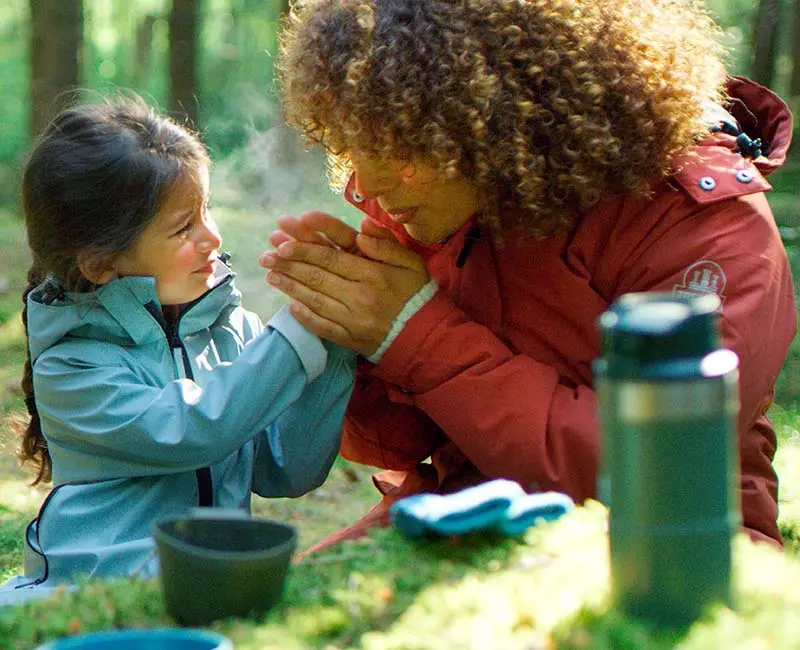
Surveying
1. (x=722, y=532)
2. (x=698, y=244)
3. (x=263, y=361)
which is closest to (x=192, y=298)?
(x=263, y=361)

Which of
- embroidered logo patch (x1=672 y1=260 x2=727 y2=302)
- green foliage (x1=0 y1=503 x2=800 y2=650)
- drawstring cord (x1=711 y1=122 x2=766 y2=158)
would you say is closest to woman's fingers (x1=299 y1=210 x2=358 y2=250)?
embroidered logo patch (x1=672 y1=260 x2=727 y2=302)

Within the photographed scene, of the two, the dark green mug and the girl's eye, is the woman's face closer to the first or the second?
the girl's eye

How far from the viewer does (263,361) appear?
278 centimetres

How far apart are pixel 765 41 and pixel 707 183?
7.35 m

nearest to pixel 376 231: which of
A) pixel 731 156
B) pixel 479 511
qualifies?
pixel 731 156

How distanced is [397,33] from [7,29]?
27234mm

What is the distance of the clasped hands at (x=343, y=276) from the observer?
8.98 ft

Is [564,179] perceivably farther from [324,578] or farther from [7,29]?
Result: [7,29]

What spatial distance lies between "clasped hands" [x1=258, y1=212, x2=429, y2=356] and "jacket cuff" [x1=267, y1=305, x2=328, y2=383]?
0.02m

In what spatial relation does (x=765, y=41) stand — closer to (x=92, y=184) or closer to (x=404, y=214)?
(x=404, y=214)

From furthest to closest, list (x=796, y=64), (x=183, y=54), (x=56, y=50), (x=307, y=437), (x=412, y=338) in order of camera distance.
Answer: (x=183, y=54), (x=796, y=64), (x=56, y=50), (x=307, y=437), (x=412, y=338)

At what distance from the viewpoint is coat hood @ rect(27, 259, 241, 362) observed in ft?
9.53

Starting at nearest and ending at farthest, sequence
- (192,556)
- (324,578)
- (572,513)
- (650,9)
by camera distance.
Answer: (192,556) < (324,578) < (572,513) < (650,9)

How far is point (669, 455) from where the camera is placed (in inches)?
54.8
